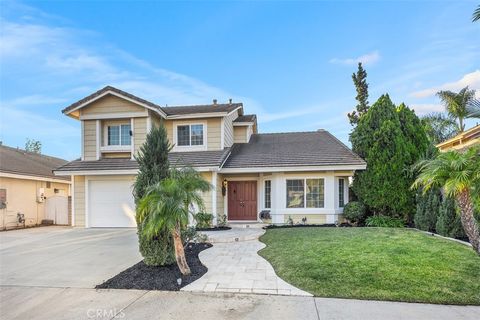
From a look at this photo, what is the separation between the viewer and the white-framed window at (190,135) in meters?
14.5

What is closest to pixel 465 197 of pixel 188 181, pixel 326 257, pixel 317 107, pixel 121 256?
pixel 326 257

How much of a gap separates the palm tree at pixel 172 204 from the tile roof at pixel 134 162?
6231 millimetres

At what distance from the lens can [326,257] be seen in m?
6.63

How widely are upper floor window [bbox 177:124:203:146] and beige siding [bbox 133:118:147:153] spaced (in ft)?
5.50

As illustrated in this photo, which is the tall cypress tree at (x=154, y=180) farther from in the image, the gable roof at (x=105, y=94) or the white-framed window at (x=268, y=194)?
the white-framed window at (x=268, y=194)

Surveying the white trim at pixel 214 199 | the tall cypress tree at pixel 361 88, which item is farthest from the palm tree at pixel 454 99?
the white trim at pixel 214 199

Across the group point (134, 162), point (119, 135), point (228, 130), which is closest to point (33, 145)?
point (119, 135)

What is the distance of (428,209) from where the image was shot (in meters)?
10.7

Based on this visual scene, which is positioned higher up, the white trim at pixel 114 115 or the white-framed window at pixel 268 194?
the white trim at pixel 114 115

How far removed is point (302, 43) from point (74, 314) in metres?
12.8

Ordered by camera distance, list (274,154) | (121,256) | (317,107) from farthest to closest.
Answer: (317,107)
(274,154)
(121,256)

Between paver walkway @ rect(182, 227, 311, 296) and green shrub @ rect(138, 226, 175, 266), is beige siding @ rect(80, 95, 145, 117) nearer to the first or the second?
paver walkway @ rect(182, 227, 311, 296)

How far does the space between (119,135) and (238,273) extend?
35.0ft

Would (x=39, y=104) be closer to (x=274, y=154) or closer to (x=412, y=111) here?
(x=274, y=154)
